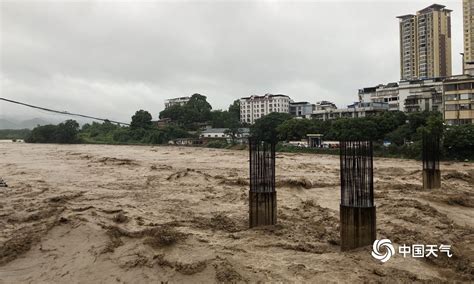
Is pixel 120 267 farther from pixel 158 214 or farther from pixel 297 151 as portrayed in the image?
pixel 297 151

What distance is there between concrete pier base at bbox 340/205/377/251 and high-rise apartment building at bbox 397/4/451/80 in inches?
A: 3017

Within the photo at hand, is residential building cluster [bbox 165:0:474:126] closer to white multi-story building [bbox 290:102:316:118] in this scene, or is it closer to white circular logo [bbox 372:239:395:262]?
white multi-story building [bbox 290:102:316:118]

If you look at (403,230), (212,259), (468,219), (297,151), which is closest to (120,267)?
(212,259)

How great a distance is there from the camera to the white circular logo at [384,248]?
754cm

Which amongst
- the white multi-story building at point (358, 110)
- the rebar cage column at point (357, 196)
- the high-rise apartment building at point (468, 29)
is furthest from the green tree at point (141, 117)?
the rebar cage column at point (357, 196)

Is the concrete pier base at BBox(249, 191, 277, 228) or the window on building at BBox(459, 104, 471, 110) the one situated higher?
the window on building at BBox(459, 104, 471, 110)

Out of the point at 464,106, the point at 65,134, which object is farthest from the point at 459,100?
the point at 65,134

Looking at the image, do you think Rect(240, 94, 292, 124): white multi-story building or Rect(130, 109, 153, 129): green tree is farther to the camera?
Rect(240, 94, 292, 124): white multi-story building

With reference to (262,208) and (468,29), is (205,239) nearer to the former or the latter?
(262,208)

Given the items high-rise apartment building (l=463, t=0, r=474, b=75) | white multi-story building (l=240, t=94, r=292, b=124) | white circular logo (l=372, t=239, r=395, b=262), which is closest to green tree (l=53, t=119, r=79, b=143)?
white multi-story building (l=240, t=94, r=292, b=124)

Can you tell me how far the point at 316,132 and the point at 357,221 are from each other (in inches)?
1907

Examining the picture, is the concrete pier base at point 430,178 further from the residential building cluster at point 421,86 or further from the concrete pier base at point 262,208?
the residential building cluster at point 421,86

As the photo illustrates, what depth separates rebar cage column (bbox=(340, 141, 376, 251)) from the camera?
780 cm

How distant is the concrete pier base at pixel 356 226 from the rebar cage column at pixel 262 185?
7.90 ft
